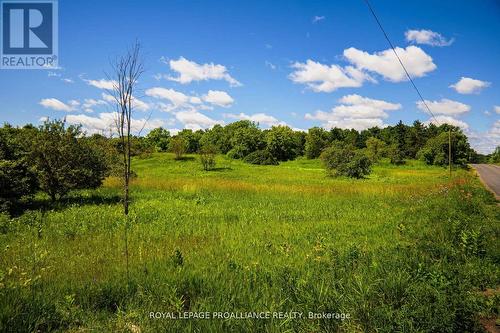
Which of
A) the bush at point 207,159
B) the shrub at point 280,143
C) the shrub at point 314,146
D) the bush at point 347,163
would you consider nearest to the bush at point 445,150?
the shrub at point 314,146

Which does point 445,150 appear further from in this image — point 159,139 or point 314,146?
point 159,139

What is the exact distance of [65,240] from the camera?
30.7 feet

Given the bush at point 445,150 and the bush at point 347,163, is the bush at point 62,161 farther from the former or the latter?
the bush at point 445,150

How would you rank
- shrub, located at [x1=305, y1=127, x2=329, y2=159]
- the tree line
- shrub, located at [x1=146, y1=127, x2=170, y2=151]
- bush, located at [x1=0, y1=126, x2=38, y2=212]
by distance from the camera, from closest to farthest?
1. bush, located at [x1=0, y1=126, x2=38, y2=212]
2. the tree line
3. shrub, located at [x1=305, y1=127, x2=329, y2=159]
4. shrub, located at [x1=146, y1=127, x2=170, y2=151]

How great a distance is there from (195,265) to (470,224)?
9523mm

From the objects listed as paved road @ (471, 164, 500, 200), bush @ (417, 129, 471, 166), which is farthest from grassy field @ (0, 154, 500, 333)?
bush @ (417, 129, 471, 166)

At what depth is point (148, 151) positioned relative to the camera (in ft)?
211

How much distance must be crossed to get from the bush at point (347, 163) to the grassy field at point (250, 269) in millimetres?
25962

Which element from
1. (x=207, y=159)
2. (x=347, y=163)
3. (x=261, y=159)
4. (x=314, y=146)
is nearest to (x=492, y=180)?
(x=347, y=163)

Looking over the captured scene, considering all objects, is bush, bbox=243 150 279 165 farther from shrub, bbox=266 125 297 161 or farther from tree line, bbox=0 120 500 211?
shrub, bbox=266 125 297 161

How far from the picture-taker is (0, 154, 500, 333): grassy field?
459cm

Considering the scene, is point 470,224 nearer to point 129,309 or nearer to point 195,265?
point 195,265

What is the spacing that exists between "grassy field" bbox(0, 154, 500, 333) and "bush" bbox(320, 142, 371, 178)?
26.0m

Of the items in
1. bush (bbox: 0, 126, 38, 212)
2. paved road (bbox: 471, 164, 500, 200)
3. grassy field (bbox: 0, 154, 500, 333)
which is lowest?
grassy field (bbox: 0, 154, 500, 333)
